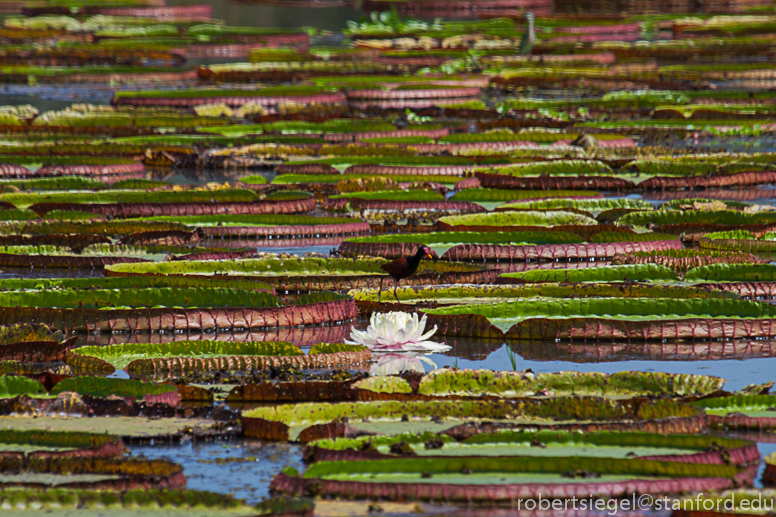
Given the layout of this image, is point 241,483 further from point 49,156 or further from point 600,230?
point 49,156

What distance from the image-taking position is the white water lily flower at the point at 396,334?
4.43 m

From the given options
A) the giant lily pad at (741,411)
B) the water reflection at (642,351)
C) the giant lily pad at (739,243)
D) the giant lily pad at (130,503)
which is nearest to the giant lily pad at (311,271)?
the water reflection at (642,351)

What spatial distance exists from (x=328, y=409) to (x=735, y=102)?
36.3 feet

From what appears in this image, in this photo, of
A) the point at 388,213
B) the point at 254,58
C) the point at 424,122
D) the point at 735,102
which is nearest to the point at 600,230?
the point at 388,213

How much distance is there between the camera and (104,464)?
3.07m

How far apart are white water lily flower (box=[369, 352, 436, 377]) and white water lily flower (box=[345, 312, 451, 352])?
1.4 inches

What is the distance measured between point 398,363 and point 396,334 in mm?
131

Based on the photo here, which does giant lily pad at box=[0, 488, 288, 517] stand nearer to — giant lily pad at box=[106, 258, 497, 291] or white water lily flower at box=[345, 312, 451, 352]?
white water lily flower at box=[345, 312, 451, 352]

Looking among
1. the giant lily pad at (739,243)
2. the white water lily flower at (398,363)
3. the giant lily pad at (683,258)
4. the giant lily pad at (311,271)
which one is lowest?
the white water lily flower at (398,363)

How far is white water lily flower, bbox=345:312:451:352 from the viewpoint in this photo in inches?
A: 174

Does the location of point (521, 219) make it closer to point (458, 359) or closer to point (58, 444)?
point (458, 359)

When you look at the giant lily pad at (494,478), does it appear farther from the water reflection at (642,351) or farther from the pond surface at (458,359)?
the water reflection at (642,351)

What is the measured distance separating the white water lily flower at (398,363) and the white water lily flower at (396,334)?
34 millimetres

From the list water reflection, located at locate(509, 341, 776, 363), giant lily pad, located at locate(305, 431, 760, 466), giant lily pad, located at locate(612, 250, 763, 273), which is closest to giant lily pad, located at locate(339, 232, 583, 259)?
giant lily pad, located at locate(612, 250, 763, 273)
